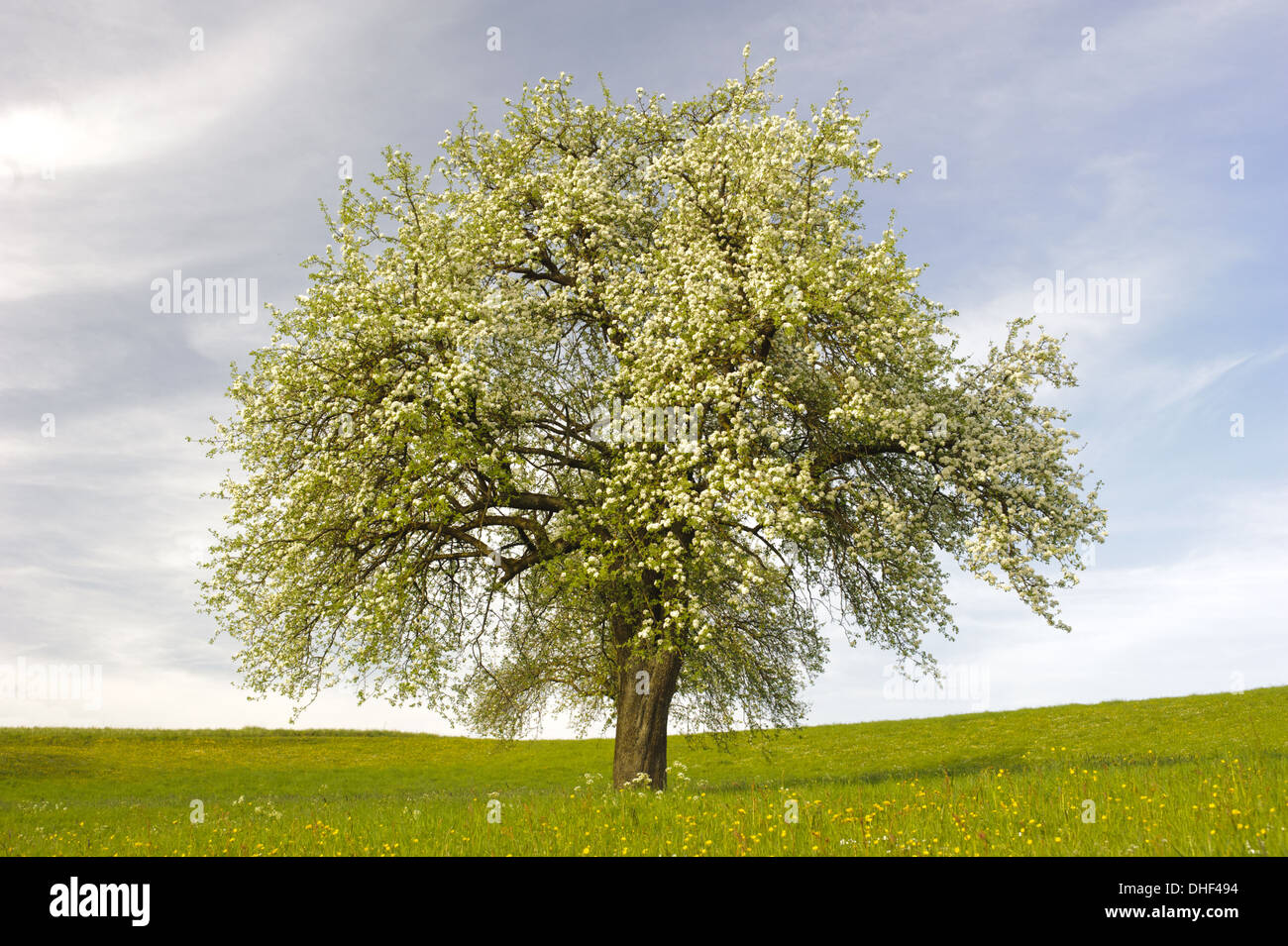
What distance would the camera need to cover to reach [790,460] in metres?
19.5

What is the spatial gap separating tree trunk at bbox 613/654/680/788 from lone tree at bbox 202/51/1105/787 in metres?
0.05

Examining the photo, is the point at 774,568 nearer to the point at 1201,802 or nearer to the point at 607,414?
the point at 607,414

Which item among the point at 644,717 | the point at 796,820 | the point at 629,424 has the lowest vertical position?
the point at 796,820

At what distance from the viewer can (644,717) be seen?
19.0 meters

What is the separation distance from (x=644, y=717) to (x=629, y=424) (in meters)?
6.63

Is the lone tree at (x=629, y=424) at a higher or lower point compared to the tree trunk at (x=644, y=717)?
higher

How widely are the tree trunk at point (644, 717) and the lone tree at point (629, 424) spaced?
54mm

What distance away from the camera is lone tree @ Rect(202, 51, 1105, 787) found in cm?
1680

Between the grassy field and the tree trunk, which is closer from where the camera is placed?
the grassy field

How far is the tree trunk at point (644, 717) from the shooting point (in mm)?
18875

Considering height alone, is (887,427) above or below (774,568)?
above
